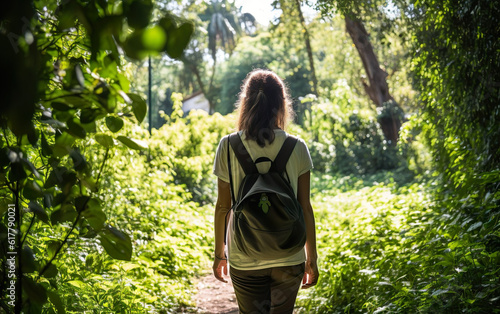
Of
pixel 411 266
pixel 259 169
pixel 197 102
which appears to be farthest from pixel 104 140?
pixel 197 102

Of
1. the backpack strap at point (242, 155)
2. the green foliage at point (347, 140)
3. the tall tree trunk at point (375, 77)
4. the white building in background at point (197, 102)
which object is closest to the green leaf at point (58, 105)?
the backpack strap at point (242, 155)

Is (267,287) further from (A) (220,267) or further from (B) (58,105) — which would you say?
(B) (58,105)

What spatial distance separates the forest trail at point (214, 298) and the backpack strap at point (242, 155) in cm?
337

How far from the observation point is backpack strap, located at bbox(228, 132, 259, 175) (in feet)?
9.39

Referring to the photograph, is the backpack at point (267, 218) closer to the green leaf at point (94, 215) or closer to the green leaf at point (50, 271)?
the green leaf at point (50, 271)

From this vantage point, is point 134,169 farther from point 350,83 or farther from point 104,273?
point 350,83

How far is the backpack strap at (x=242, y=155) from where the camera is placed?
9.39 ft

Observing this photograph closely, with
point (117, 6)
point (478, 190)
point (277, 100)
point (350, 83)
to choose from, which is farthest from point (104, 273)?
point (350, 83)

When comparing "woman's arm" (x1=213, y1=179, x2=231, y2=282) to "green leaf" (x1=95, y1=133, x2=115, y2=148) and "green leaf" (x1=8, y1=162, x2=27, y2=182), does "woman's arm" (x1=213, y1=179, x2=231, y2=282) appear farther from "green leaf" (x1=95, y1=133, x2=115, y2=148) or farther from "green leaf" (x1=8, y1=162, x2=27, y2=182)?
"green leaf" (x1=8, y1=162, x2=27, y2=182)

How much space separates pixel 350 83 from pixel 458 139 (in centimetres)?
1870

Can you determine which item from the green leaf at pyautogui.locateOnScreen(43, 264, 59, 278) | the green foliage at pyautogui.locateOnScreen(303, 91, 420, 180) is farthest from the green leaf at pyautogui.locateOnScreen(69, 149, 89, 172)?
the green foliage at pyautogui.locateOnScreen(303, 91, 420, 180)

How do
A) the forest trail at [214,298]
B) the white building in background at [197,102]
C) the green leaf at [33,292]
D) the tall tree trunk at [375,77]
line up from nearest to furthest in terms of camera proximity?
1. the green leaf at [33,292]
2. the forest trail at [214,298]
3. the tall tree trunk at [375,77]
4. the white building in background at [197,102]

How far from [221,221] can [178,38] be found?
226 centimetres

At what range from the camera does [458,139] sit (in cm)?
551
